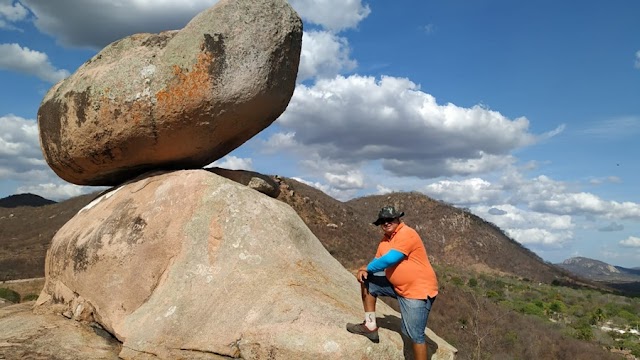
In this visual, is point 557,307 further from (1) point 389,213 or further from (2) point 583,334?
(1) point 389,213

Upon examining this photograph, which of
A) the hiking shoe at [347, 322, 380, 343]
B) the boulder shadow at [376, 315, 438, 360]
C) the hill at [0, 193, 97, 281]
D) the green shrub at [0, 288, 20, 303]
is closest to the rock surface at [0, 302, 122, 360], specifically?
the hiking shoe at [347, 322, 380, 343]

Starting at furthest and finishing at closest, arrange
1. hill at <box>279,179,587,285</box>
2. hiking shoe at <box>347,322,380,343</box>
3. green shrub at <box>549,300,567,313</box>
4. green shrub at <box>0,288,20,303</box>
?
1. hill at <box>279,179,587,285</box>
2. green shrub at <box>549,300,567,313</box>
3. green shrub at <box>0,288,20,303</box>
4. hiking shoe at <box>347,322,380,343</box>

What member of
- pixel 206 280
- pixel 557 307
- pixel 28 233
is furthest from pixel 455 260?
pixel 206 280

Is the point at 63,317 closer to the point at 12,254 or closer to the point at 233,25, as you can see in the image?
the point at 233,25

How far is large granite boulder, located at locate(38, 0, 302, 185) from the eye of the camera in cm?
755

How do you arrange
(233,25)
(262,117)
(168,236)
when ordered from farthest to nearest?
(262,117) < (233,25) < (168,236)

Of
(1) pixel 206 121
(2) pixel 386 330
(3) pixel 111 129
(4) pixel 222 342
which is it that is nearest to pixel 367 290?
(2) pixel 386 330

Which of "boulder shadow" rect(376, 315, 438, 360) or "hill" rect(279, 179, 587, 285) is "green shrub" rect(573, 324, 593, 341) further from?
"boulder shadow" rect(376, 315, 438, 360)

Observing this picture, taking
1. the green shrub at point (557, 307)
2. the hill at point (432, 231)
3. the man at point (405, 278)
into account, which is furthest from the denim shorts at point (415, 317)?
the hill at point (432, 231)

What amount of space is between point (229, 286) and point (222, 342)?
2.51 feet

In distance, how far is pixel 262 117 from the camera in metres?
8.31

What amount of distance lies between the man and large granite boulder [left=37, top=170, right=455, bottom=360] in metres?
0.28

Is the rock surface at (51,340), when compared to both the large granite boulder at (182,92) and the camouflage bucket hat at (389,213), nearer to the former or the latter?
the large granite boulder at (182,92)

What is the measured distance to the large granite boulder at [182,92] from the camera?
755cm
